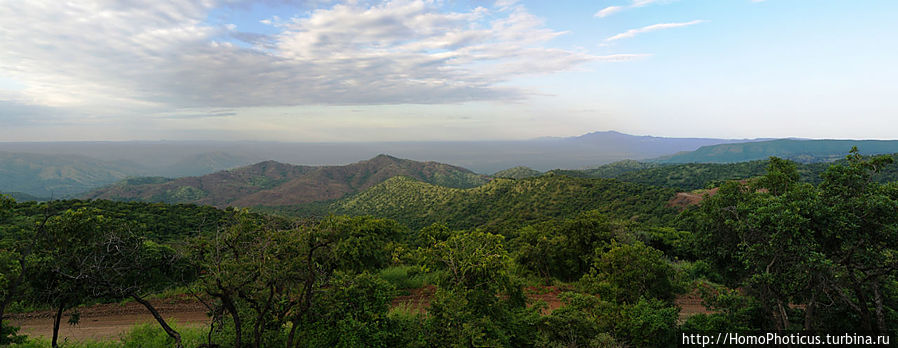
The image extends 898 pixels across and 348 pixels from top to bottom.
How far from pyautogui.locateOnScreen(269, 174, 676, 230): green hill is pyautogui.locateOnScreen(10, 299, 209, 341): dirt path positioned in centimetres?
3568

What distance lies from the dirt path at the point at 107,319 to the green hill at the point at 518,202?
35681 mm

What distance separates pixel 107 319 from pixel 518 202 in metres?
69.4

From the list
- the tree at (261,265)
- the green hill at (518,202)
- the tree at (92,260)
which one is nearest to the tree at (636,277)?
the tree at (261,265)

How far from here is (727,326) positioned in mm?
10734

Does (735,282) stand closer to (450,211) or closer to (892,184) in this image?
(892,184)

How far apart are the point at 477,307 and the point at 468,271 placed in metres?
1.08

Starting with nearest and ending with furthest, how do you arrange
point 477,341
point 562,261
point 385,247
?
point 477,341 < point 385,247 < point 562,261

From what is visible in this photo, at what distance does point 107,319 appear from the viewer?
14195 millimetres

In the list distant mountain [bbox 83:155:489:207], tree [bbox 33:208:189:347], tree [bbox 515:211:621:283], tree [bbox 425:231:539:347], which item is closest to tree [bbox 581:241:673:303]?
tree [bbox 425:231:539:347]

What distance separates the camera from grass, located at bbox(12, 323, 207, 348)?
413 inches

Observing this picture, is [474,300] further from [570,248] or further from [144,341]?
[570,248]

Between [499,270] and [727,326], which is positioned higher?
[499,270]

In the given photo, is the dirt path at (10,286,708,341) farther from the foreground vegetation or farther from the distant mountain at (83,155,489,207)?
the distant mountain at (83,155,489,207)

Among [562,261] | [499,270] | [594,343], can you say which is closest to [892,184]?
[594,343]
